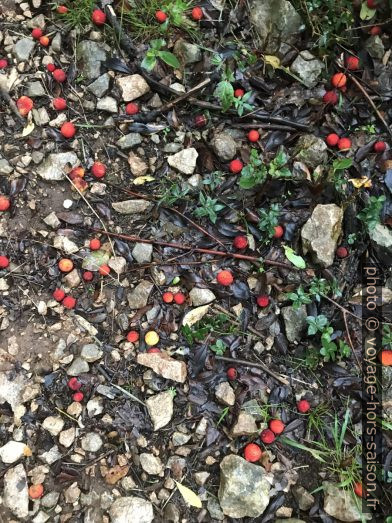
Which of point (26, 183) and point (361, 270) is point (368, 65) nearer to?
point (361, 270)

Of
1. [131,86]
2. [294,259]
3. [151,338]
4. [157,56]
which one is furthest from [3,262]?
[294,259]

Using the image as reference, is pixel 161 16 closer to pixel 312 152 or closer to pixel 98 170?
pixel 98 170

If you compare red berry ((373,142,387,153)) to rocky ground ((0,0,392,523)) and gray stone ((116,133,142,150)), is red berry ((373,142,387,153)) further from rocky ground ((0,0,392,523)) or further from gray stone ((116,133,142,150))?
gray stone ((116,133,142,150))

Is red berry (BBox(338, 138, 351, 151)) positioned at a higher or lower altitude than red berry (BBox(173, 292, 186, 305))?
higher

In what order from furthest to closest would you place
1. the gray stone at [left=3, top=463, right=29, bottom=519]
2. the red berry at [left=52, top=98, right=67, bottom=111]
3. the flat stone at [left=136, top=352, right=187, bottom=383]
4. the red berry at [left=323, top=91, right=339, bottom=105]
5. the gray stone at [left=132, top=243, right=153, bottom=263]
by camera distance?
the red berry at [left=323, top=91, right=339, bottom=105], the red berry at [left=52, top=98, right=67, bottom=111], the gray stone at [left=132, top=243, right=153, bottom=263], the flat stone at [left=136, top=352, right=187, bottom=383], the gray stone at [left=3, top=463, right=29, bottom=519]

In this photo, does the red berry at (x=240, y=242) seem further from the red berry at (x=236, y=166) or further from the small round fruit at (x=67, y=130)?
the small round fruit at (x=67, y=130)

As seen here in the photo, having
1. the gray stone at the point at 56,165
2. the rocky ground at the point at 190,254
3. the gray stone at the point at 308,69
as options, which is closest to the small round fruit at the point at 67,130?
the rocky ground at the point at 190,254

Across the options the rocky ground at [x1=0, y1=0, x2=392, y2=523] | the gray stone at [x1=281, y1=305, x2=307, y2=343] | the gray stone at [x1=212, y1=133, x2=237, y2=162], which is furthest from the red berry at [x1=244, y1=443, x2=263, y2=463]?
the gray stone at [x1=212, y1=133, x2=237, y2=162]
